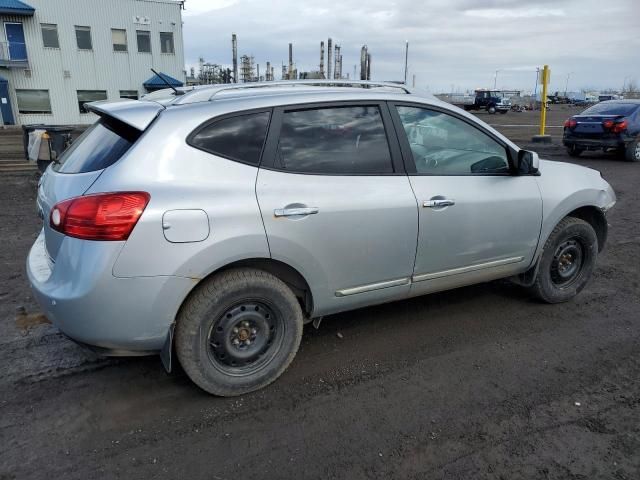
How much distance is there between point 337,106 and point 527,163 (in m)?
1.57

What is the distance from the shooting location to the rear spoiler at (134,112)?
2818mm

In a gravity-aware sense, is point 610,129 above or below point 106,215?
below

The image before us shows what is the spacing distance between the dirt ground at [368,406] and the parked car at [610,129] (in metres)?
11.2

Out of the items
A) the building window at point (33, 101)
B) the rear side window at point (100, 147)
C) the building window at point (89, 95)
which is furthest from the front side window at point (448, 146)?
the building window at point (33, 101)

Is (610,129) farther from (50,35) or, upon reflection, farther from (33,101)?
(33,101)

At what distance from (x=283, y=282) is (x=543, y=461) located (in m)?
1.71

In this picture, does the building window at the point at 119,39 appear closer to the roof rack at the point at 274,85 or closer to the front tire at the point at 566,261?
the roof rack at the point at 274,85

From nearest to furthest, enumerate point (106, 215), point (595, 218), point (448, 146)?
point (106, 215) → point (448, 146) → point (595, 218)

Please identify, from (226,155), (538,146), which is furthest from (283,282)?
(538,146)

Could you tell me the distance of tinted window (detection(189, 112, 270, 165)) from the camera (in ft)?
9.44

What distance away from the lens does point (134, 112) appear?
2.90 metres

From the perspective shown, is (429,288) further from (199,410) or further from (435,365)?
(199,410)

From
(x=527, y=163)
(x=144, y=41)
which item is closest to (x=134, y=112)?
(x=527, y=163)

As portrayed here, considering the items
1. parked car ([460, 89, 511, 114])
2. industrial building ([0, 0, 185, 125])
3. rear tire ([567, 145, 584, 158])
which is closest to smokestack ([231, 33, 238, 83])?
industrial building ([0, 0, 185, 125])
